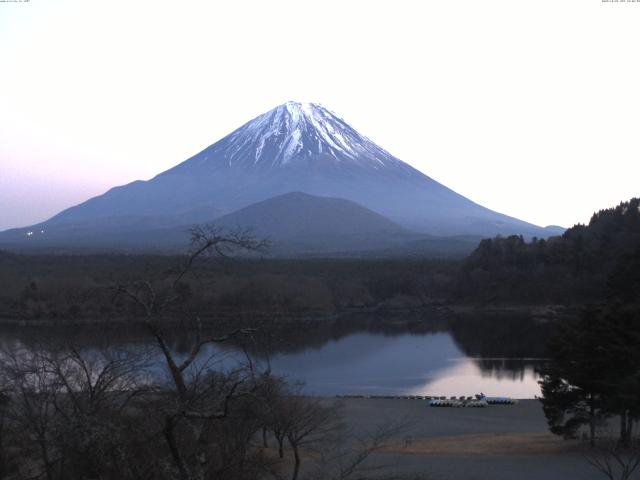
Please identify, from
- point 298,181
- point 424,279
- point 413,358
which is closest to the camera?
point 413,358

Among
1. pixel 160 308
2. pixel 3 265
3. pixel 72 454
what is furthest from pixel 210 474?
pixel 3 265

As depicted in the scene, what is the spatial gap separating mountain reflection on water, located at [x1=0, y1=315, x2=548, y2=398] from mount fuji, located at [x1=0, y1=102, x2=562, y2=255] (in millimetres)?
76168

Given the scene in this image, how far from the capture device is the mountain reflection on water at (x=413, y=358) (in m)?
18.6

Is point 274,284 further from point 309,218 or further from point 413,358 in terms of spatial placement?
point 309,218

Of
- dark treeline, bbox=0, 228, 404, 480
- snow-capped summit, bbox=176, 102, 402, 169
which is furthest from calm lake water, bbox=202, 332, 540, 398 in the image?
snow-capped summit, bbox=176, 102, 402, 169

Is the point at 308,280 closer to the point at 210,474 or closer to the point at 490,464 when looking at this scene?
the point at 490,464

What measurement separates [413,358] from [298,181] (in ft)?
302

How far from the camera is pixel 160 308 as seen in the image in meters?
3.74

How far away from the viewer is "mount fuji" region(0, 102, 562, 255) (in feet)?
365

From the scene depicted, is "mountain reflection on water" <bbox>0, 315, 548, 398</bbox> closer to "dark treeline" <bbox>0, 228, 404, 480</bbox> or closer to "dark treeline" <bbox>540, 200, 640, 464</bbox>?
"dark treeline" <bbox>0, 228, 404, 480</bbox>

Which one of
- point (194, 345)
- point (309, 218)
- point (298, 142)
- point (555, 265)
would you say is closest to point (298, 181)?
point (298, 142)

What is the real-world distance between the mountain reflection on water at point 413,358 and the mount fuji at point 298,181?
2999 inches

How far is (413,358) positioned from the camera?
2328cm

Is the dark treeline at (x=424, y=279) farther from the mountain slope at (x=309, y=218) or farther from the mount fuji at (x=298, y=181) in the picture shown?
the mount fuji at (x=298, y=181)
